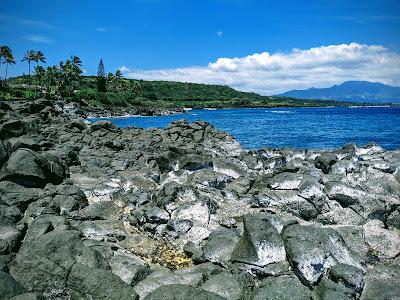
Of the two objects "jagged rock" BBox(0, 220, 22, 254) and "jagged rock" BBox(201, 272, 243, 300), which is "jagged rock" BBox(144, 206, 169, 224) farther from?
"jagged rock" BBox(201, 272, 243, 300)

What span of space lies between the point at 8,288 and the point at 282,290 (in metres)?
7.52

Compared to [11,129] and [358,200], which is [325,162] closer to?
[358,200]

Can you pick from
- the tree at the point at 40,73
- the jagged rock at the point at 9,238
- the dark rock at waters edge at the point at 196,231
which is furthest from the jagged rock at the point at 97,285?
the tree at the point at 40,73

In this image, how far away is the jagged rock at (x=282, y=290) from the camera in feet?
35.9

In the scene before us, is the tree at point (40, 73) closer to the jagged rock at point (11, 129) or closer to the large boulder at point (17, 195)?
the jagged rock at point (11, 129)

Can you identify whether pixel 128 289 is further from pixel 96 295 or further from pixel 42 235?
pixel 42 235

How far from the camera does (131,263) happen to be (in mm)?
13000

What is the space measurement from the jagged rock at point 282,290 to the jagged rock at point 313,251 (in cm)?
57

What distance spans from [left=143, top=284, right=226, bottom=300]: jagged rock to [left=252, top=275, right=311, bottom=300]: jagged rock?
1.52 m

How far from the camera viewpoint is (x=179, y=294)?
10320mm

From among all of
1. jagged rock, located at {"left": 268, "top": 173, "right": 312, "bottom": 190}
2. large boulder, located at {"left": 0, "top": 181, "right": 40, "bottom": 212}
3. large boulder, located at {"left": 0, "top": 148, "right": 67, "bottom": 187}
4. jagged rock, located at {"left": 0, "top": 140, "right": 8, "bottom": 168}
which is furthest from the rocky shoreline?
jagged rock, located at {"left": 268, "top": 173, "right": 312, "bottom": 190}

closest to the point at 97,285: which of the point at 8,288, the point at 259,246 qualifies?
the point at 8,288

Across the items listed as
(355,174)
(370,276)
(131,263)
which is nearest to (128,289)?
(131,263)

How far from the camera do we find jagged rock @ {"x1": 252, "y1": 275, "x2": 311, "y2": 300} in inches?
431
